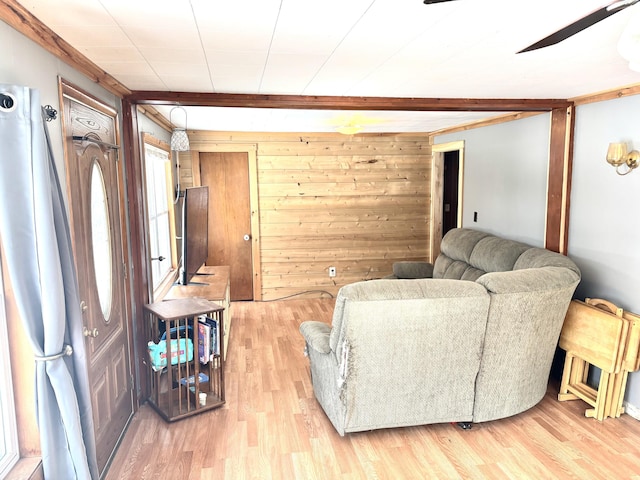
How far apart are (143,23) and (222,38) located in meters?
0.32

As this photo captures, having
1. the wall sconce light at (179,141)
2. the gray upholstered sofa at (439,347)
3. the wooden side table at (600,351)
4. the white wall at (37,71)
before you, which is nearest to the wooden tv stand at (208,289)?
the gray upholstered sofa at (439,347)

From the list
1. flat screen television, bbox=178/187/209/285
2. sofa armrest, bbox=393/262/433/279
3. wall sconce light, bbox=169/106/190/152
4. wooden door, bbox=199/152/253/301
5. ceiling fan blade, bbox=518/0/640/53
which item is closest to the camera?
ceiling fan blade, bbox=518/0/640/53

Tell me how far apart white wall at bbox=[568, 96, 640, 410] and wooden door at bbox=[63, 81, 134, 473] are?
3247 millimetres

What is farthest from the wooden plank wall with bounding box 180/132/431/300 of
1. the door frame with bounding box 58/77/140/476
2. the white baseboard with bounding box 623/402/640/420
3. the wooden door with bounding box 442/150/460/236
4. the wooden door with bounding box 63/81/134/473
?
the white baseboard with bounding box 623/402/640/420

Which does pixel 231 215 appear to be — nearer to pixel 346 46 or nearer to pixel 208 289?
pixel 208 289

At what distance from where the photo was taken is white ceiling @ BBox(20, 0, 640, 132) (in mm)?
1564

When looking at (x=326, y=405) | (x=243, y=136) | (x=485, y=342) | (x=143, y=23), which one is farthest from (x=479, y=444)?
(x=243, y=136)

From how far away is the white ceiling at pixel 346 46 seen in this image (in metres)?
1.56

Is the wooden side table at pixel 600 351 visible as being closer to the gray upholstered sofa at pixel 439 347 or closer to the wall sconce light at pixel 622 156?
the gray upholstered sofa at pixel 439 347

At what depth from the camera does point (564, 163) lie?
3488 millimetres

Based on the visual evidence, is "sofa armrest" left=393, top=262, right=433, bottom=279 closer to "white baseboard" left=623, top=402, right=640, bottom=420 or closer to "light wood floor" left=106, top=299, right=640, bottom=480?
"light wood floor" left=106, top=299, right=640, bottom=480

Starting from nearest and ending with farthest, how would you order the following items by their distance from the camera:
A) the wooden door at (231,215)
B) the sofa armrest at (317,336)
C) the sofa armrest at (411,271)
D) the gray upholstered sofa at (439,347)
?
1. the gray upholstered sofa at (439,347)
2. the sofa armrest at (317,336)
3. the sofa armrest at (411,271)
4. the wooden door at (231,215)

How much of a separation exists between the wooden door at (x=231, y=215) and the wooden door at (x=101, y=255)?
2.81 metres

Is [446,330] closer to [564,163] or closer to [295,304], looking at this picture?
[564,163]
